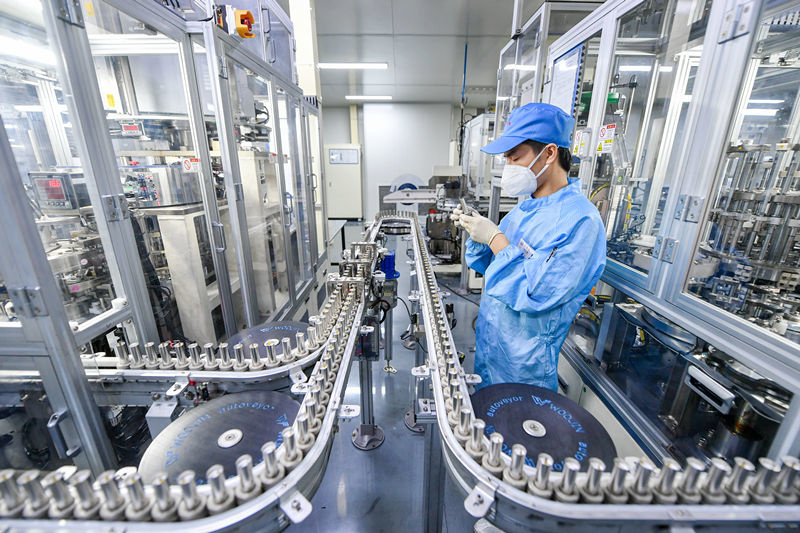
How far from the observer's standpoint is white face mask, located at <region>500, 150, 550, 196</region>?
48.1 inches

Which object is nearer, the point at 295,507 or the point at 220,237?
the point at 295,507

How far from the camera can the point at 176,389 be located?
91 cm

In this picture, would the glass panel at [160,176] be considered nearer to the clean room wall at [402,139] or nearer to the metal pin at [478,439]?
the metal pin at [478,439]

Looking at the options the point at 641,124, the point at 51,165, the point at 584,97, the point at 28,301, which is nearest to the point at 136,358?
the point at 28,301

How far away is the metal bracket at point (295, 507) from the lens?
0.54 m

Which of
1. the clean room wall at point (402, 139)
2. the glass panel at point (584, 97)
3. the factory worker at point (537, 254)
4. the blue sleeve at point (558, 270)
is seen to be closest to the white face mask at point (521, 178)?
the factory worker at point (537, 254)

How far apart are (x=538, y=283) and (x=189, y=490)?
1.02 metres

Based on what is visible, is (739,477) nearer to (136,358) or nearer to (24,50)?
(136,358)

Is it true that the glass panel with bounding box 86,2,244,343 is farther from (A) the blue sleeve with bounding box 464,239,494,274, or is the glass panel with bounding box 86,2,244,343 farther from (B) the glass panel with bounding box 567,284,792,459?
(B) the glass panel with bounding box 567,284,792,459

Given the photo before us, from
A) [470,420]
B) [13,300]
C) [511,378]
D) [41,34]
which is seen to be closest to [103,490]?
[470,420]

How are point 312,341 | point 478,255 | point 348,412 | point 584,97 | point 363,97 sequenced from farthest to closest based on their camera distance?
point 363,97 → point 584,97 → point 478,255 → point 312,341 → point 348,412

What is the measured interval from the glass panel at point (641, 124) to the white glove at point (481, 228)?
2.21 ft

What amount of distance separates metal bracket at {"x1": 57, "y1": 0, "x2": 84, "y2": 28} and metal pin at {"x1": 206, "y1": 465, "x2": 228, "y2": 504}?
138 cm

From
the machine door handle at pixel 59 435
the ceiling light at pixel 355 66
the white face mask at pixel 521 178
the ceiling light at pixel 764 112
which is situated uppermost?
the ceiling light at pixel 355 66
